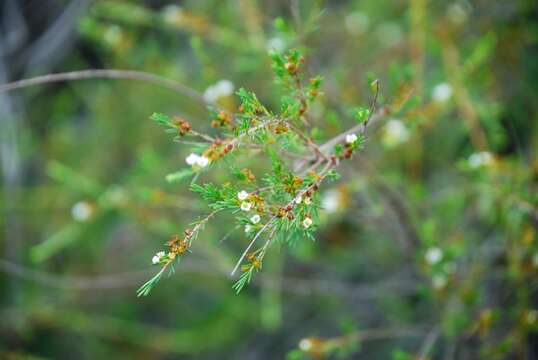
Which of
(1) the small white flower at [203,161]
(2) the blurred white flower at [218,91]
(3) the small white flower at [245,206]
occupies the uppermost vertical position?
(2) the blurred white flower at [218,91]

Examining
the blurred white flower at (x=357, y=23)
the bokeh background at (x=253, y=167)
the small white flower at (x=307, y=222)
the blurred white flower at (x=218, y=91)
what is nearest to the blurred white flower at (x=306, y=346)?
the bokeh background at (x=253, y=167)

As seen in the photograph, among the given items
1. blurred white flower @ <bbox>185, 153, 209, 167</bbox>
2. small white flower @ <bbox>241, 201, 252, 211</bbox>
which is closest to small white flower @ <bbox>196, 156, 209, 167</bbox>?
blurred white flower @ <bbox>185, 153, 209, 167</bbox>

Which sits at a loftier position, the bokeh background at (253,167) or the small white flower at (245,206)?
the bokeh background at (253,167)

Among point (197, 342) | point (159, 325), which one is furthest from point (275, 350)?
point (159, 325)

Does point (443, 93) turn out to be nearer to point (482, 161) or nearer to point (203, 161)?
point (482, 161)

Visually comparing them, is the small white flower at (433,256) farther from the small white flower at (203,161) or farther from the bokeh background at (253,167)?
the small white flower at (203,161)

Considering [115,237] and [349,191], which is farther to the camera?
[115,237]

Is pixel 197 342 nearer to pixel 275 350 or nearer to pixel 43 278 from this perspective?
pixel 275 350
